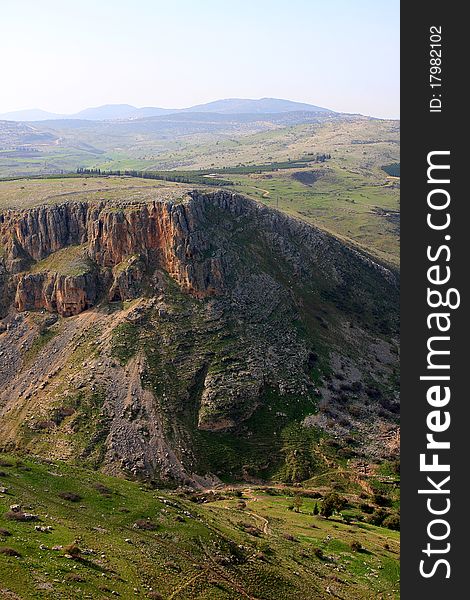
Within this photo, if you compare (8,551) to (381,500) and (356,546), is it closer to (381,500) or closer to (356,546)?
(356,546)

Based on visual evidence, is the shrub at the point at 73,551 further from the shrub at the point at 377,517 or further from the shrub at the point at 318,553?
the shrub at the point at 377,517

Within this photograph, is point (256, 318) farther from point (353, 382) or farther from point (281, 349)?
point (353, 382)

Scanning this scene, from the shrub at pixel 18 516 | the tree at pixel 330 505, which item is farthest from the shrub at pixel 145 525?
the tree at pixel 330 505

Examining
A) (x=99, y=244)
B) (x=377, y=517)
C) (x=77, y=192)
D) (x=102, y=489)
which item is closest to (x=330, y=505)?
(x=377, y=517)

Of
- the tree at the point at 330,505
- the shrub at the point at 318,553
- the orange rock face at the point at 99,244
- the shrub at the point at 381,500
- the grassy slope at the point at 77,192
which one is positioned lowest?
the shrub at the point at 381,500

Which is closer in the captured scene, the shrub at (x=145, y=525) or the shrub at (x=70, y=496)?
the shrub at (x=145, y=525)

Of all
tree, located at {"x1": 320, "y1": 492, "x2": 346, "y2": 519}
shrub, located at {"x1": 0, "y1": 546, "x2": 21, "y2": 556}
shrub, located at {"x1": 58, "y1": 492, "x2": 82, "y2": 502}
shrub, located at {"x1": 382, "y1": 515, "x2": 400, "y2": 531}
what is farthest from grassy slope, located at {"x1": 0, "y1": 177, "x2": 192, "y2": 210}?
shrub, located at {"x1": 0, "y1": 546, "x2": 21, "y2": 556}

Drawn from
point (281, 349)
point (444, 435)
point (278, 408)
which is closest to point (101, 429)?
point (278, 408)

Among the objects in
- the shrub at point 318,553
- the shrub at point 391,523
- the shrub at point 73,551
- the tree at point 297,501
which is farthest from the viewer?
the tree at point 297,501
